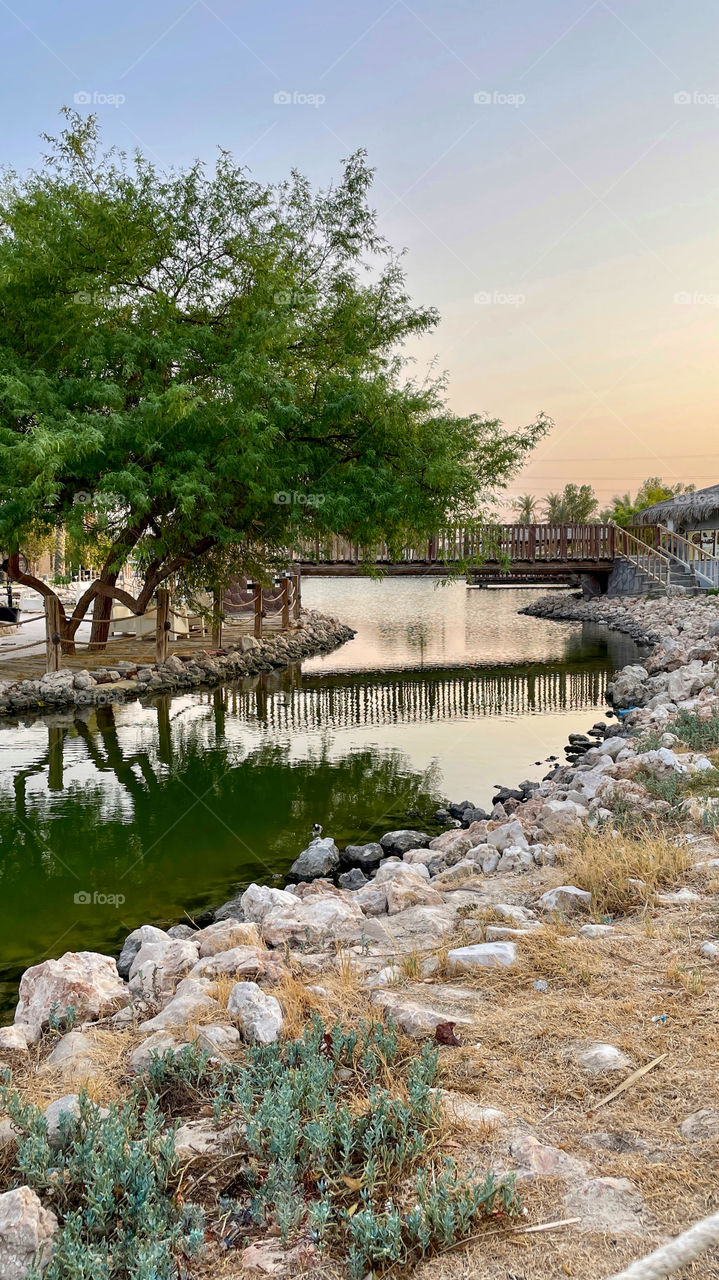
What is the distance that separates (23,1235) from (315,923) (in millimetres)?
2510

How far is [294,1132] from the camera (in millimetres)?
2234

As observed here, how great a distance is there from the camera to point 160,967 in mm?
3980

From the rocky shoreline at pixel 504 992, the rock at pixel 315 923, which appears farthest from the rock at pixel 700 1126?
the rock at pixel 315 923

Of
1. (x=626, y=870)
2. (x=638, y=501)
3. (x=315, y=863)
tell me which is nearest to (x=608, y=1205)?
(x=626, y=870)

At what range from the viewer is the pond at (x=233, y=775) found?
249 inches

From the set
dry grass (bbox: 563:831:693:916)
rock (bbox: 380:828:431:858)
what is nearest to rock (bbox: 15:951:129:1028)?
dry grass (bbox: 563:831:693:916)

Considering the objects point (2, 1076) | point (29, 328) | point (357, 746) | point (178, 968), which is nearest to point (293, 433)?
point (29, 328)

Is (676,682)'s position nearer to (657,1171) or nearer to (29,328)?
(657,1171)

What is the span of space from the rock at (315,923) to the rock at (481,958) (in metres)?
0.80

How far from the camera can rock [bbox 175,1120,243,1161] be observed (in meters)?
2.34

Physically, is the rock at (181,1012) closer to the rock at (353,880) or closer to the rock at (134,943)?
the rock at (134,943)

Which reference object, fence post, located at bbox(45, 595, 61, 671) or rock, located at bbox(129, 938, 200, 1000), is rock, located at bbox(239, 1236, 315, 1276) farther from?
fence post, located at bbox(45, 595, 61, 671)

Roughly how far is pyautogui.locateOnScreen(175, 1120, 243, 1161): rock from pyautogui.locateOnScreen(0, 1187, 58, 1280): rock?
14.8 inches

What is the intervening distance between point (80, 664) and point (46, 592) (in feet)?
5.72
